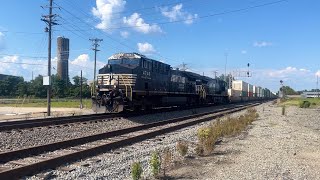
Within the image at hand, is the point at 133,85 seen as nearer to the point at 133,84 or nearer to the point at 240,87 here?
the point at 133,84

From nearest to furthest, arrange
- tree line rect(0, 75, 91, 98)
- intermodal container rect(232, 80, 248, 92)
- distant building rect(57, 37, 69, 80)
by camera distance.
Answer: intermodal container rect(232, 80, 248, 92) → distant building rect(57, 37, 69, 80) → tree line rect(0, 75, 91, 98)

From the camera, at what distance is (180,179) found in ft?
24.7

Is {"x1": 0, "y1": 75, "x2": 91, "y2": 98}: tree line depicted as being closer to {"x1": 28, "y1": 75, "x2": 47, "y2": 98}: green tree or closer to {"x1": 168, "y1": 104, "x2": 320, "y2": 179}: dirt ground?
{"x1": 28, "y1": 75, "x2": 47, "y2": 98}: green tree

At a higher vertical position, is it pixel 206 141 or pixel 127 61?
pixel 127 61

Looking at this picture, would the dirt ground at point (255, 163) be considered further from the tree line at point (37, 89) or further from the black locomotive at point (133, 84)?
the tree line at point (37, 89)

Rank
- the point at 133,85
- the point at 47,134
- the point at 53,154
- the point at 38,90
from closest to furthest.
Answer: the point at 53,154 → the point at 47,134 → the point at 133,85 → the point at 38,90

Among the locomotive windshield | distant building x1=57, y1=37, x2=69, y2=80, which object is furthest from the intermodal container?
the locomotive windshield

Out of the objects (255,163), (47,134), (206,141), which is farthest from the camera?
(47,134)

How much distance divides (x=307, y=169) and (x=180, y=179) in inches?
121

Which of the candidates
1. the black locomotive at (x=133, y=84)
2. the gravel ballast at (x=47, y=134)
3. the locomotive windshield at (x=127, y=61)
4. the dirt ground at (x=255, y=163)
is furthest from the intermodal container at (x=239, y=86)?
the dirt ground at (x=255, y=163)

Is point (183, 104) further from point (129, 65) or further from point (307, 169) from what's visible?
point (307, 169)

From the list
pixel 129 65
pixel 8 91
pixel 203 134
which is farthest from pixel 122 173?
pixel 8 91

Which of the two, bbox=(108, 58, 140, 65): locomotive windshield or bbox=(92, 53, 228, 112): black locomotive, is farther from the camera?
bbox=(108, 58, 140, 65): locomotive windshield

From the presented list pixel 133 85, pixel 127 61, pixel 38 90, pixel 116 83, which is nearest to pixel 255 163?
pixel 133 85
